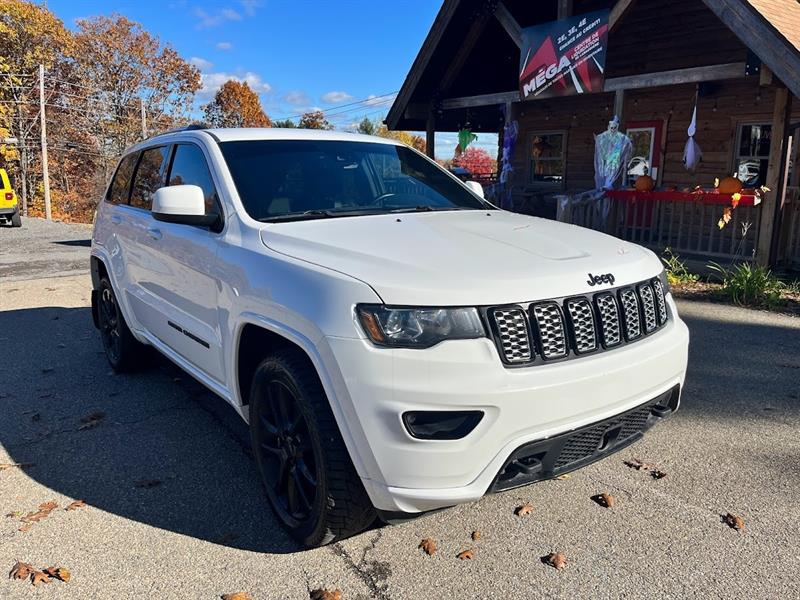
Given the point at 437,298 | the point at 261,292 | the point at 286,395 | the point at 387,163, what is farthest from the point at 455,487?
the point at 387,163

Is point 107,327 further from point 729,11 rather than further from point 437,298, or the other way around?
point 729,11

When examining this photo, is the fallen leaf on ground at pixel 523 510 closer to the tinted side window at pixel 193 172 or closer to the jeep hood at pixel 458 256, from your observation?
the jeep hood at pixel 458 256

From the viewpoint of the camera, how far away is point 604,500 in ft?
10.5

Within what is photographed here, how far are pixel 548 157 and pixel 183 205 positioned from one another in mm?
14250

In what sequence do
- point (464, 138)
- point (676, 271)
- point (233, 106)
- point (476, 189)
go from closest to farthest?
point (476, 189), point (676, 271), point (464, 138), point (233, 106)

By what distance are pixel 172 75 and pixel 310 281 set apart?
44.1 meters

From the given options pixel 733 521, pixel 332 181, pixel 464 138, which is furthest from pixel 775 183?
pixel 464 138

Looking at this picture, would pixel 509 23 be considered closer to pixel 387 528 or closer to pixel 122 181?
pixel 122 181

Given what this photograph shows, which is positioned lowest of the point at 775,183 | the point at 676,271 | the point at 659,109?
the point at 676,271

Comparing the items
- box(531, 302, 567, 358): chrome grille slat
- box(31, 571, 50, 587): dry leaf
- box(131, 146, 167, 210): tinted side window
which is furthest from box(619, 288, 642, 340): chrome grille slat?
box(131, 146, 167, 210): tinted side window

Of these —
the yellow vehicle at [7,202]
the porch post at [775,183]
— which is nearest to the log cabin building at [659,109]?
the porch post at [775,183]

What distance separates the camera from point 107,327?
18.0 ft

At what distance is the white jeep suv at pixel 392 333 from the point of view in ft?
7.48

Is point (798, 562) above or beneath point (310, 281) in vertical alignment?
beneath
